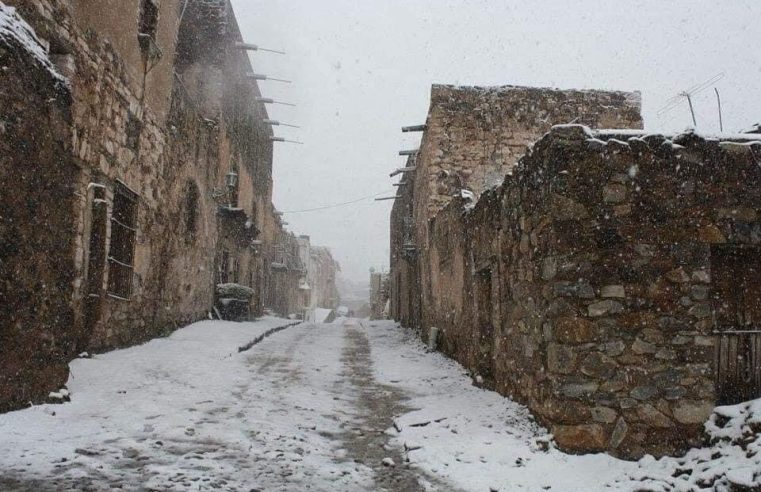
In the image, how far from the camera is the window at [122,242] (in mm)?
8062

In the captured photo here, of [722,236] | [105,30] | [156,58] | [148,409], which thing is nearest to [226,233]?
[156,58]

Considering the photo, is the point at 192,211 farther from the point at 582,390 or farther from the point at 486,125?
the point at 582,390

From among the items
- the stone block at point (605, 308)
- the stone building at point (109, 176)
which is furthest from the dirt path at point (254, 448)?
the stone block at point (605, 308)

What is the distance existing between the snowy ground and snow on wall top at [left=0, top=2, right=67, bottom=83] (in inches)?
113

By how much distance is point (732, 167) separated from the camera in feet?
15.0

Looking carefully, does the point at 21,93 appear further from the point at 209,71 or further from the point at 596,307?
the point at 209,71

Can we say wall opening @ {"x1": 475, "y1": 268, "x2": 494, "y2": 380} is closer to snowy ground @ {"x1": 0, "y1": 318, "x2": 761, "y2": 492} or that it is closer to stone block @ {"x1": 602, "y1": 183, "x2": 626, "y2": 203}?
snowy ground @ {"x1": 0, "y1": 318, "x2": 761, "y2": 492}

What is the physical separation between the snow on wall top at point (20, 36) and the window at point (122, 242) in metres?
3.31

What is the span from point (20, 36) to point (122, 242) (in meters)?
4.40

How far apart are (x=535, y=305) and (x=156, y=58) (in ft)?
25.1

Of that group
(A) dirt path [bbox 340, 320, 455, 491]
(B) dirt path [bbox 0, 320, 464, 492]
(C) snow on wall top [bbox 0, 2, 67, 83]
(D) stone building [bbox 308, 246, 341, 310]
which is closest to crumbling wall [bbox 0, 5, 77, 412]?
(C) snow on wall top [bbox 0, 2, 67, 83]

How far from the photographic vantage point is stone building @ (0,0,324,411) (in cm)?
433

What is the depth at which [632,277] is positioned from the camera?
4.42 m

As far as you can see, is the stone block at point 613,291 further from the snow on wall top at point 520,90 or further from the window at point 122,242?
the snow on wall top at point 520,90
